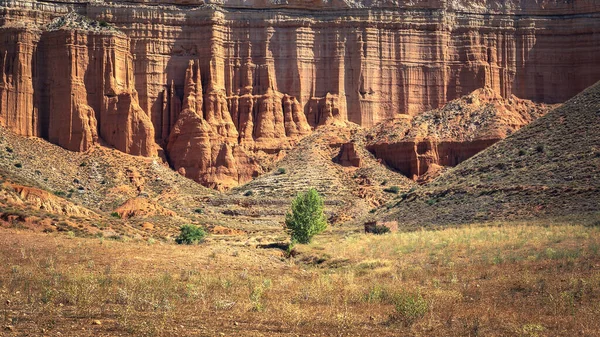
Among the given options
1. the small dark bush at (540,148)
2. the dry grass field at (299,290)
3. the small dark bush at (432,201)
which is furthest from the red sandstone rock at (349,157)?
the dry grass field at (299,290)

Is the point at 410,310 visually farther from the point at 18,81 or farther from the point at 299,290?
the point at 18,81

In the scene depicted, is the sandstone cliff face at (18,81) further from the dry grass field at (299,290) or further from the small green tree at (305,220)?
the dry grass field at (299,290)

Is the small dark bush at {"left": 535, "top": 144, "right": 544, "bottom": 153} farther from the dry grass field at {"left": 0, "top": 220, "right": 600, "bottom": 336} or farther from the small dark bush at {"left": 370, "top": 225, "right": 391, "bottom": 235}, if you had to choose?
the dry grass field at {"left": 0, "top": 220, "right": 600, "bottom": 336}

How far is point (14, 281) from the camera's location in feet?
86.7

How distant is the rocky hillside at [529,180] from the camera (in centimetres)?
5231

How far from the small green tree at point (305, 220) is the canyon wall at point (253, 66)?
31.2 m

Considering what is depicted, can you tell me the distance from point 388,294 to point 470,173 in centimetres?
3883

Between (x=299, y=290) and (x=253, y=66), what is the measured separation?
2849 inches

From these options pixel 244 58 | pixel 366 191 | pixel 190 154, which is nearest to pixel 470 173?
pixel 366 191

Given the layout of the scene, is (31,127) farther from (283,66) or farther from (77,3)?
(283,66)

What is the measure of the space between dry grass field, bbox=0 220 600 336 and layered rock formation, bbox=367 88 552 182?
1917 inches

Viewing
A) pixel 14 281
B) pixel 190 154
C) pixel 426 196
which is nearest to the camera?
pixel 14 281

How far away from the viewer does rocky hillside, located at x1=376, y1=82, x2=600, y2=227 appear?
52.3 meters

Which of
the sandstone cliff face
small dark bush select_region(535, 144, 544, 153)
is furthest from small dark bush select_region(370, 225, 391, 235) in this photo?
the sandstone cliff face
